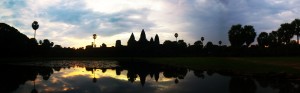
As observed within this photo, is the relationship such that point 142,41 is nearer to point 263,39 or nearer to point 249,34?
point 249,34

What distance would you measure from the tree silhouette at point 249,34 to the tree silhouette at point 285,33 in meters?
12.0

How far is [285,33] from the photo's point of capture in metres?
132

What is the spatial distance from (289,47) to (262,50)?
8770 millimetres

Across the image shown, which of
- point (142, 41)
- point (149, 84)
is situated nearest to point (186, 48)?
point (142, 41)

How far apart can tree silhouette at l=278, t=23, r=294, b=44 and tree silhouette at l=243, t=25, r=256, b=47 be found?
1198 cm

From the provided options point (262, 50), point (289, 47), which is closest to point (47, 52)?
point (262, 50)

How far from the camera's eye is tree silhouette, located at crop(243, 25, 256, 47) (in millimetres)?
135375

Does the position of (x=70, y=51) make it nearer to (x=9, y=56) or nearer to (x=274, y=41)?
(x=9, y=56)

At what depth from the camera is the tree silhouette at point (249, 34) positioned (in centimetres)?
13538

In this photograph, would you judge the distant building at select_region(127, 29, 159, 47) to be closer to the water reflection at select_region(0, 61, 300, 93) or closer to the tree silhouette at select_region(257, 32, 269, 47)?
the tree silhouette at select_region(257, 32, 269, 47)

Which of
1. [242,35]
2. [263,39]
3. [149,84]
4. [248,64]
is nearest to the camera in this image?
[149,84]

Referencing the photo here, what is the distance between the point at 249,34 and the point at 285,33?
15.8 m

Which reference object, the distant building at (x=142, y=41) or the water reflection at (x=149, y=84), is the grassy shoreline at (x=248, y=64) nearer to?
the water reflection at (x=149, y=84)

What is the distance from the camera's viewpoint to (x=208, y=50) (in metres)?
122
